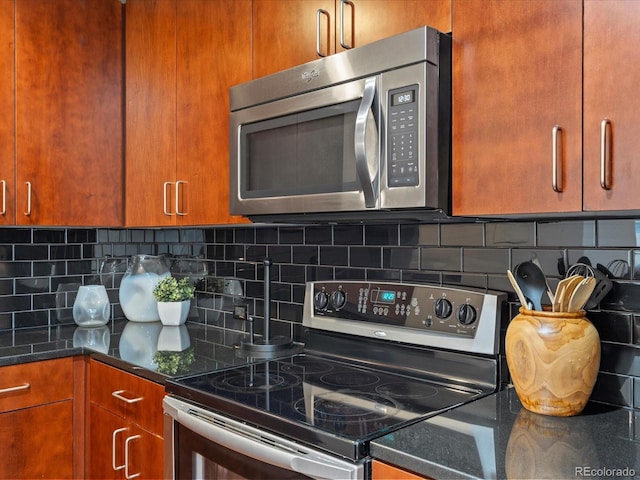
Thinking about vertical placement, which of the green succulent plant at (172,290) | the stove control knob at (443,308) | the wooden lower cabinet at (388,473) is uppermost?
the stove control knob at (443,308)

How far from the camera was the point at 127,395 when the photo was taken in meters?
1.79

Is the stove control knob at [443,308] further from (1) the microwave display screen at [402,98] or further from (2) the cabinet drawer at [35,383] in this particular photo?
(2) the cabinet drawer at [35,383]

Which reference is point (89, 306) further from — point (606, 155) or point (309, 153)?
point (606, 155)

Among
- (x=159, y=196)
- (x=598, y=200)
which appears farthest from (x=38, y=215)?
(x=598, y=200)

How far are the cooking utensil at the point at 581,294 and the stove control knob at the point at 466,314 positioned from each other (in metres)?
0.29

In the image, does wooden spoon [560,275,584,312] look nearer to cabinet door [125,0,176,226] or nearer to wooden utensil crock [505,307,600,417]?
wooden utensil crock [505,307,600,417]

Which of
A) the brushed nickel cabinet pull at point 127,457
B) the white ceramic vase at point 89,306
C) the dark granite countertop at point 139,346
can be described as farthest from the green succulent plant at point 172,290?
the brushed nickel cabinet pull at point 127,457

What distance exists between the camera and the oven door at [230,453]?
3.69 ft

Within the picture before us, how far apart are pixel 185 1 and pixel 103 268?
51.4 inches

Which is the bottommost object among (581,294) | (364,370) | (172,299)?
(364,370)

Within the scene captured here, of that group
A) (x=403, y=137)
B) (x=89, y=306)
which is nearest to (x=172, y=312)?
(x=89, y=306)

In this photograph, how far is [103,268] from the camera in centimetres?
266

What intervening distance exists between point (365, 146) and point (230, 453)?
809mm

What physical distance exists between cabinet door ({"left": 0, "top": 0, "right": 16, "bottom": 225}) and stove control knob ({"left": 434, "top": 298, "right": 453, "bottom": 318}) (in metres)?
1.58
